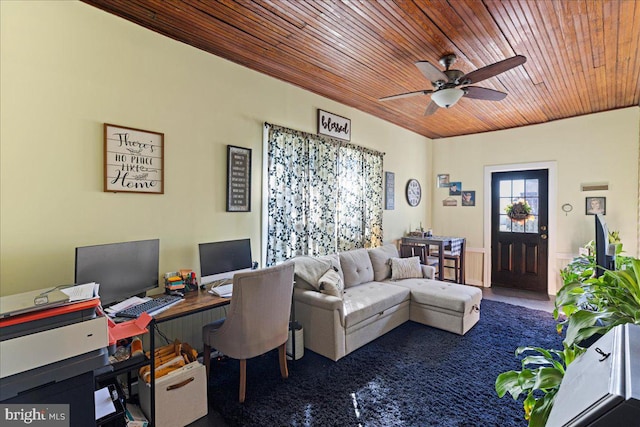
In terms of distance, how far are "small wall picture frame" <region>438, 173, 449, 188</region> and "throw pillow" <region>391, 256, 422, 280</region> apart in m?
2.49

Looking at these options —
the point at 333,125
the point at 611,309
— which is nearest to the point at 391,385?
the point at 611,309

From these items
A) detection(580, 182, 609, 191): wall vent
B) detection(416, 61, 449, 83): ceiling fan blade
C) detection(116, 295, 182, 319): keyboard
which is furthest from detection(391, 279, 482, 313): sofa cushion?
detection(580, 182, 609, 191): wall vent

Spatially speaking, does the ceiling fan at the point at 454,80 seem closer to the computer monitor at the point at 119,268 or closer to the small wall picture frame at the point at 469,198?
the computer monitor at the point at 119,268

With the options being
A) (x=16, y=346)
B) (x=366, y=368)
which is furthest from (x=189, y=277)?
(x=366, y=368)

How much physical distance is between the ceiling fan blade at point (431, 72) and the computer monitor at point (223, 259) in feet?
7.05

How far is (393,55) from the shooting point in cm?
283

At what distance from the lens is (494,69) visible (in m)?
2.42

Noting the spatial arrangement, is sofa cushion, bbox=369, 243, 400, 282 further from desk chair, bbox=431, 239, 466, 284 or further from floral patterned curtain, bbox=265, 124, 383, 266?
desk chair, bbox=431, 239, 466, 284

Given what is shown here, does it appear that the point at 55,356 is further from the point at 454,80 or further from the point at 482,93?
the point at 482,93

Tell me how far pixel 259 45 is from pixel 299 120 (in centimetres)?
106

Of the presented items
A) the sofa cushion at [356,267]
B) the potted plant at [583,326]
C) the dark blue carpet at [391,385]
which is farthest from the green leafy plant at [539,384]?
the sofa cushion at [356,267]

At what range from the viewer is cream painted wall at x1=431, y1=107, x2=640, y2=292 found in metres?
4.31

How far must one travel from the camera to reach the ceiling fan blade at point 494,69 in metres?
2.24

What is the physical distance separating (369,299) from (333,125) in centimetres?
227
